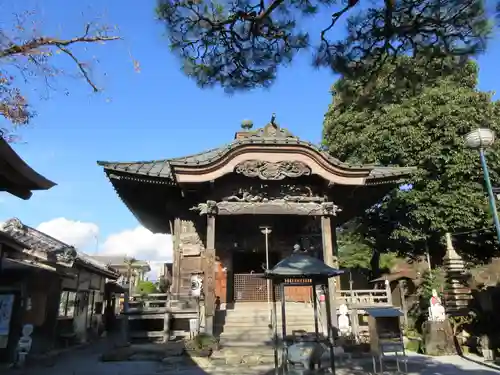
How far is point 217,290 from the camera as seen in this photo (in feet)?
52.2

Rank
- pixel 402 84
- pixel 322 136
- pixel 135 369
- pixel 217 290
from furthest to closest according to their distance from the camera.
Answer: pixel 322 136 < pixel 217 290 < pixel 135 369 < pixel 402 84

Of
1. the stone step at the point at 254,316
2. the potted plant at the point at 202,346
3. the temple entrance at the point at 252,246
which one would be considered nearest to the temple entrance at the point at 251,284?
the temple entrance at the point at 252,246

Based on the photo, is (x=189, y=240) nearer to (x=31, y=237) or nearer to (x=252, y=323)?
(x=252, y=323)

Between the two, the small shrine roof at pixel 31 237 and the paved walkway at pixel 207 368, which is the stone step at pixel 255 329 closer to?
the paved walkway at pixel 207 368

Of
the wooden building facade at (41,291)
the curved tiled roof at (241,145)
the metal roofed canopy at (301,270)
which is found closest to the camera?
the metal roofed canopy at (301,270)

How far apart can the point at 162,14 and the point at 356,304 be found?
1087 centimetres

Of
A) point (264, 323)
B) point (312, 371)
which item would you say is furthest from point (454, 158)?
point (312, 371)

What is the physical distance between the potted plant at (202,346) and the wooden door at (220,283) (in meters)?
4.55

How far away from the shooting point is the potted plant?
414 inches

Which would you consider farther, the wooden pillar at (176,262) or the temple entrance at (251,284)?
the temple entrance at (251,284)

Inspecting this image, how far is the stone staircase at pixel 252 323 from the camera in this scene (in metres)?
12.1

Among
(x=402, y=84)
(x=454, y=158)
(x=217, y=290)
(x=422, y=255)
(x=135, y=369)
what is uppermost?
(x=454, y=158)

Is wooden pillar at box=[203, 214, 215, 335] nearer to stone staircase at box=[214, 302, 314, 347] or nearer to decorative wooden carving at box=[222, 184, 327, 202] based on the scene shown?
stone staircase at box=[214, 302, 314, 347]

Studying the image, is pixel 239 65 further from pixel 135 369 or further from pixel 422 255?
pixel 422 255
